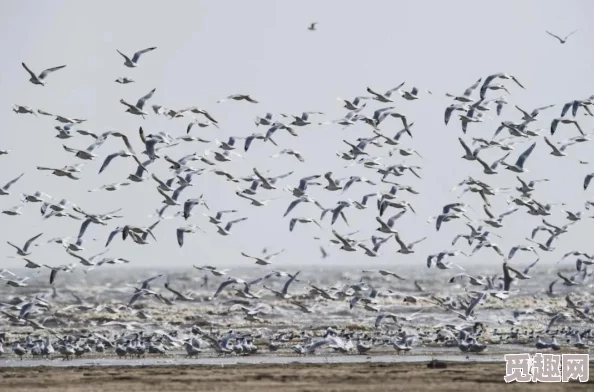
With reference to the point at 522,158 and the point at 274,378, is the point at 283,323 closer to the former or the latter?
the point at 522,158

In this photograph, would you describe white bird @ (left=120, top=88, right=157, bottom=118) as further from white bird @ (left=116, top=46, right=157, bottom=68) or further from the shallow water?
the shallow water

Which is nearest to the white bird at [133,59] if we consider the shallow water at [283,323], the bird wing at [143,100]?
the bird wing at [143,100]

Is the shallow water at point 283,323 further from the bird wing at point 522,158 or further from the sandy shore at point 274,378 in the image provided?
the bird wing at point 522,158

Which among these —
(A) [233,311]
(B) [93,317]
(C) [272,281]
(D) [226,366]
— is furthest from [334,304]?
(C) [272,281]

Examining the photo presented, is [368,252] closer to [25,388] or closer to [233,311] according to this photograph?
[25,388]

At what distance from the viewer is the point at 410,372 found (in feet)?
101

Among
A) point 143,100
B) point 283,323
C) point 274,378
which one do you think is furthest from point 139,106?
point 283,323

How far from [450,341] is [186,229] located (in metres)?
7.80

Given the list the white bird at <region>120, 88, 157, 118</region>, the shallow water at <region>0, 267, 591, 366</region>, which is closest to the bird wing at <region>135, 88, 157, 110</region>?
the white bird at <region>120, 88, 157, 118</region>

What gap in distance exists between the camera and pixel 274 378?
1190 inches

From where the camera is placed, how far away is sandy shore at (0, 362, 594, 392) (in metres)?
28.3

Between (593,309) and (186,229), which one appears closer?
(186,229)

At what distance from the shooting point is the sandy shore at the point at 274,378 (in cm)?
2830

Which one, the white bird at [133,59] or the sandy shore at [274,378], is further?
the white bird at [133,59]
